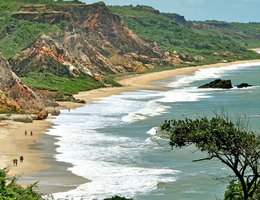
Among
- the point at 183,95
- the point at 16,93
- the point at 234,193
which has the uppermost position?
the point at 16,93

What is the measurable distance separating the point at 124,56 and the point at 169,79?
2285 cm

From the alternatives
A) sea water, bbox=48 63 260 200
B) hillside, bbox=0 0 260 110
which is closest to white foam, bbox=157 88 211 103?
sea water, bbox=48 63 260 200

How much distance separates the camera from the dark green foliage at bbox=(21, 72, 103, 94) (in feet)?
377

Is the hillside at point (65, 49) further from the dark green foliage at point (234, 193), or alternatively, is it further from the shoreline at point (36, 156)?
the dark green foliage at point (234, 193)

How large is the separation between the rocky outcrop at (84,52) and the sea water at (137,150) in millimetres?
23436

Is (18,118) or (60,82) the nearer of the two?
(18,118)

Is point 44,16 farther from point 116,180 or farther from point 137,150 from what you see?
point 116,180

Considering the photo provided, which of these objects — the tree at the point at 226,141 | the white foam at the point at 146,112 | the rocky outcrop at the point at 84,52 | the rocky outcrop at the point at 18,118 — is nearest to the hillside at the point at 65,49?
the rocky outcrop at the point at 84,52

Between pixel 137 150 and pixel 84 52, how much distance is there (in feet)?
349

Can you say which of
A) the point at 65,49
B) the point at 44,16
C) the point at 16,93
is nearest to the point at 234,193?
the point at 16,93

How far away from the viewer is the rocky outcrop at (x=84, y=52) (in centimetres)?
13200

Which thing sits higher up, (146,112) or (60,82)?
(60,82)

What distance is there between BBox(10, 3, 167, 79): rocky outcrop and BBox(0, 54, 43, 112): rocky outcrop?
119ft

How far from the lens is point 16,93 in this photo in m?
90.4
